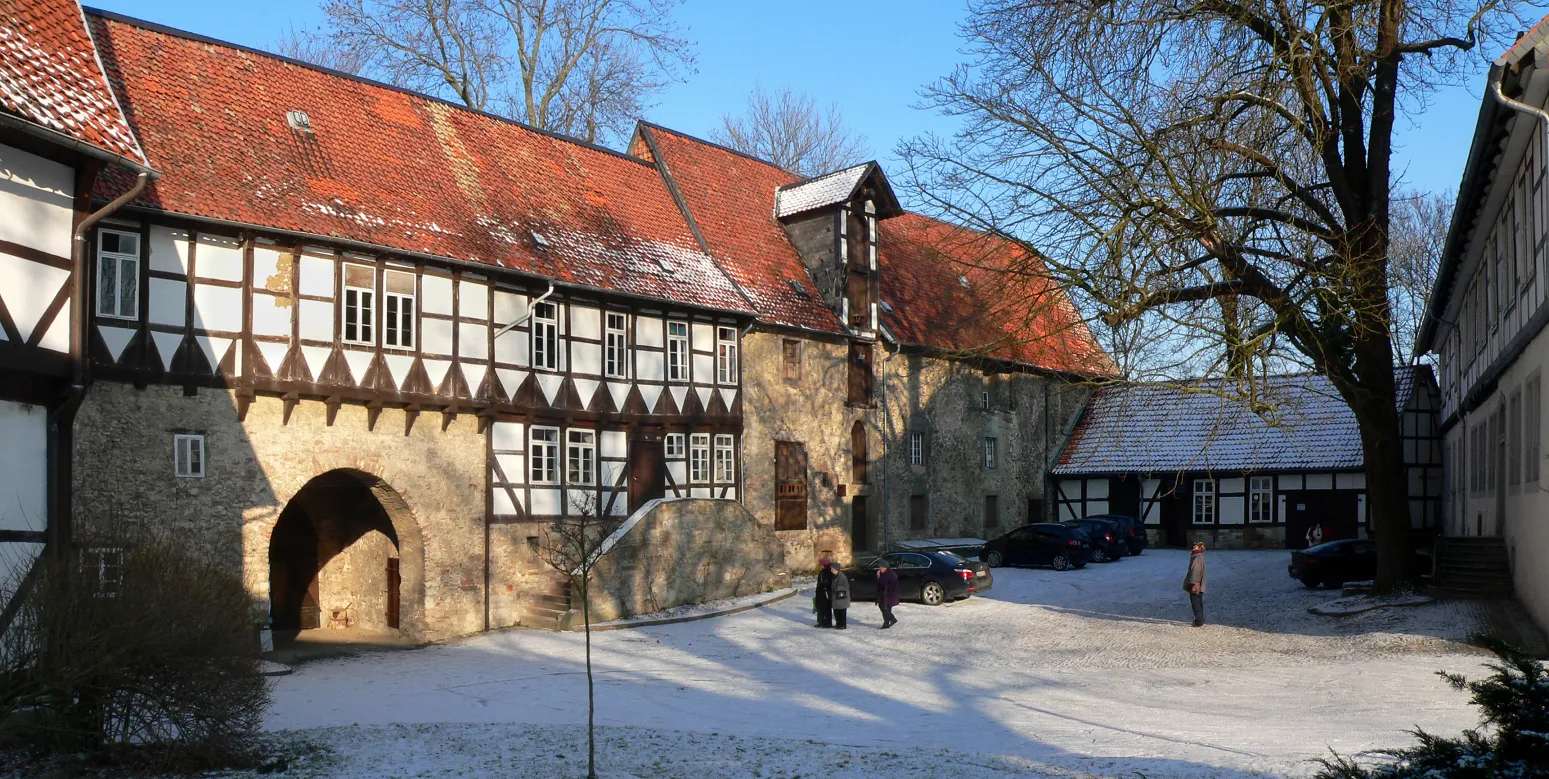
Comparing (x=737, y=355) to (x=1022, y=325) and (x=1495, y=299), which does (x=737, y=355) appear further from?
(x=1495, y=299)

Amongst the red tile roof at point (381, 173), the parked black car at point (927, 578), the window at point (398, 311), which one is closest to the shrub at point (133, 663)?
the red tile roof at point (381, 173)

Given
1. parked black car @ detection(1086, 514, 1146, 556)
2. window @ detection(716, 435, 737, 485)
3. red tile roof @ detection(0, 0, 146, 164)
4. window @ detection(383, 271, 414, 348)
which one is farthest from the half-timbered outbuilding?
red tile roof @ detection(0, 0, 146, 164)

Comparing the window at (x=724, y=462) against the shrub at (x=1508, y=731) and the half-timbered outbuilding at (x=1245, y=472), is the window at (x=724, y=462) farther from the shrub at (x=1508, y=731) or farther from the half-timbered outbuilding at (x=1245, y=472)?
the shrub at (x=1508, y=731)

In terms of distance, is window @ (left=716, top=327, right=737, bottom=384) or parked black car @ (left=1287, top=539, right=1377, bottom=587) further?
window @ (left=716, top=327, right=737, bottom=384)

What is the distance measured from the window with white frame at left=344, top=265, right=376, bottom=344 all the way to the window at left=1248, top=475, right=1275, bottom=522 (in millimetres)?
27882

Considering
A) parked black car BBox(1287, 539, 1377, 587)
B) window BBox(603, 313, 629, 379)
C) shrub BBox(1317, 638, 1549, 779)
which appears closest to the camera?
shrub BBox(1317, 638, 1549, 779)

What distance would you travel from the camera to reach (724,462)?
2781 centimetres

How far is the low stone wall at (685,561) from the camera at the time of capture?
2323 cm

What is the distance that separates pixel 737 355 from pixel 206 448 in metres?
12.2

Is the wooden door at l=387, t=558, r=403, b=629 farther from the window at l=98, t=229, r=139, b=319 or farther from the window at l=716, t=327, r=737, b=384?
the window at l=716, t=327, r=737, b=384

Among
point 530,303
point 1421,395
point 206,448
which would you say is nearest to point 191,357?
point 206,448

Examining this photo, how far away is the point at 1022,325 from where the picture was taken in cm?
1773

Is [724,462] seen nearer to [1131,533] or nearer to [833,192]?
[833,192]

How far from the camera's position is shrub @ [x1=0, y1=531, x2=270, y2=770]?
991 centimetres
